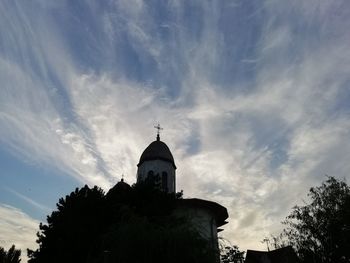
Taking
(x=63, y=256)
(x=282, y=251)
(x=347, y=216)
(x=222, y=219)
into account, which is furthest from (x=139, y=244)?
(x=282, y=251)

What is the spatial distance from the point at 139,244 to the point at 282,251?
1836cm

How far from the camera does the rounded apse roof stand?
2750 centimetres

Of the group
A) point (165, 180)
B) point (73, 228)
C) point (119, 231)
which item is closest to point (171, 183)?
point (165, 180)

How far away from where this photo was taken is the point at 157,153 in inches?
1090

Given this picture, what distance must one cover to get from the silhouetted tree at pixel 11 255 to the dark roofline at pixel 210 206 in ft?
57.8

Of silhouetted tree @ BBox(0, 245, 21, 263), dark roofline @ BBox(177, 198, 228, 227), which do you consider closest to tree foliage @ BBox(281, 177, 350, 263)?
dark roofline @ BBox(177, 198, 228, 227)

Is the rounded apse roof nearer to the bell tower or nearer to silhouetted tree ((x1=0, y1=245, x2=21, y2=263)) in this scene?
the bell tower

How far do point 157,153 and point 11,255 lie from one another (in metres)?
15.9

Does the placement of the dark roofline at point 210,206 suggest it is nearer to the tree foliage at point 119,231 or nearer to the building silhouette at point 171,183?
the building silhouette at point 171,183

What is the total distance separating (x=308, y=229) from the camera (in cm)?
2325

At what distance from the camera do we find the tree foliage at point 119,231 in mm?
11641

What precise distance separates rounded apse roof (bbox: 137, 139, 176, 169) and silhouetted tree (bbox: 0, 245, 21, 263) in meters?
13.9

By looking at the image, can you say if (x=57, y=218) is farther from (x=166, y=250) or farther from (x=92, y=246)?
(x=166, y=250)

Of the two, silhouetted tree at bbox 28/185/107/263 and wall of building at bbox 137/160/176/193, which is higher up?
wall of building at bbox 137/160/176/193
